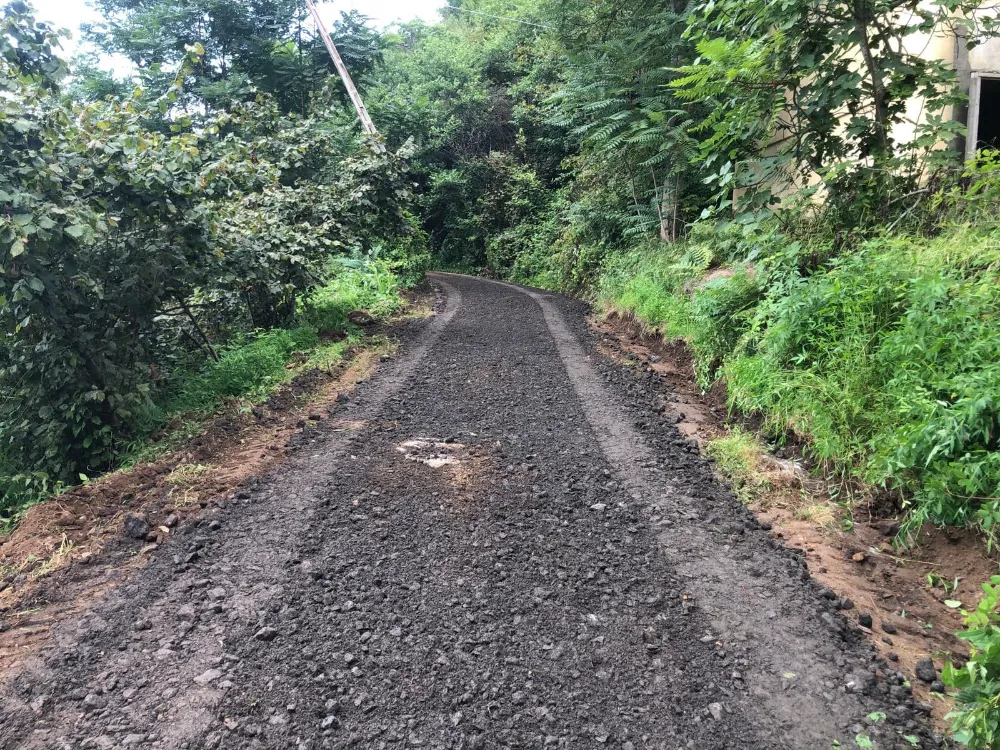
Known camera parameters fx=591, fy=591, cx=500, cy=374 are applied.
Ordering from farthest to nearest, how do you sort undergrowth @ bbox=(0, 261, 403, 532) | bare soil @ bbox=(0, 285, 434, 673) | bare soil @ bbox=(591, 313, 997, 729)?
undergrowth @ bbox=(0, 261, 403, 532)
bare soil @ bbox=(0, 285, 434, 673)
bare soil @ bbox=(591, 313, 997, 729)

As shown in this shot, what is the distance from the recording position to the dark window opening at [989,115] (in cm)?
625

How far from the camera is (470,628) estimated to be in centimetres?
286

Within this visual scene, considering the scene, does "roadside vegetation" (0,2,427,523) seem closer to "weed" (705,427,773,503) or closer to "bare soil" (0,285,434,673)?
"bare soil" (0,285,434,673)

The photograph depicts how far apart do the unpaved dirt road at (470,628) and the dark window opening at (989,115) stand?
17.2ft

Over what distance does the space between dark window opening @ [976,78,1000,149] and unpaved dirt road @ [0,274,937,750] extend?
5.25 m

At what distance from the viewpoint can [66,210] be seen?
436 centimetres

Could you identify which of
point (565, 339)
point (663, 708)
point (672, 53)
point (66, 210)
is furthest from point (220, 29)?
point (663, 708)

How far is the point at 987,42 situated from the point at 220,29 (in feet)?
56.9

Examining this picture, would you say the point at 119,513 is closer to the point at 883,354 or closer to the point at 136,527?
the point at 136,527

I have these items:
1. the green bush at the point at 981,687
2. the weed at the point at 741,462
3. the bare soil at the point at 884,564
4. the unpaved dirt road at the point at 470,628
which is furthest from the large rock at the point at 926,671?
the weed at the point at 741,462

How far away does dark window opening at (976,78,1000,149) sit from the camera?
20.5 feet

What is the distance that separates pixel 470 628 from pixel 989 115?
780 cm

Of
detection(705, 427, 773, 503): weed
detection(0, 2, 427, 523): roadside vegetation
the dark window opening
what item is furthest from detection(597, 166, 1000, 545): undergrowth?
detection(0, 2, 427, 523): roadside vegetation

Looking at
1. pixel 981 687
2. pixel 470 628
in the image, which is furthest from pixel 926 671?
pixel 470 628
